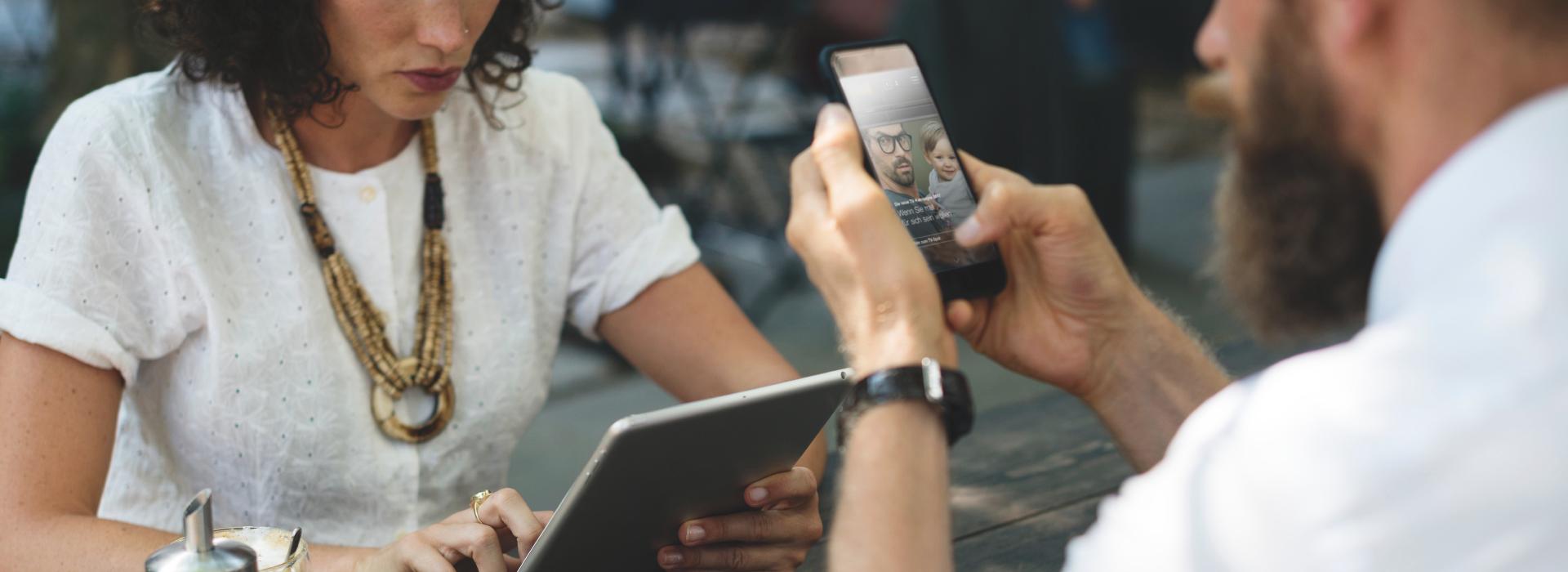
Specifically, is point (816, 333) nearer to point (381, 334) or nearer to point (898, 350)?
point (381, 334)

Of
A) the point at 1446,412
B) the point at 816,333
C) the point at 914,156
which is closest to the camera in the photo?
the point at 1446,412

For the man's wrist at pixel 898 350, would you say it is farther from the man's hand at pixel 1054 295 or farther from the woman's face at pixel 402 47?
the woman's face at pixel 402 47

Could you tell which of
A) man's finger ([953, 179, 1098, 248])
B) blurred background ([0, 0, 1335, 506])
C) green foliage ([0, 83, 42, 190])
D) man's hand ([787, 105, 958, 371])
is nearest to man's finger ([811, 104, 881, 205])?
man's hand ([787, 105, 958, 371])

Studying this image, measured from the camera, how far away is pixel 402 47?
5.24ft

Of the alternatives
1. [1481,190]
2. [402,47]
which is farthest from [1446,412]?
[402,47]

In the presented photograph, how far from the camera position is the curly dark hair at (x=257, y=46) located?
1.62m

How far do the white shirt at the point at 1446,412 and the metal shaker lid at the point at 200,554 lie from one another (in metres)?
0.66

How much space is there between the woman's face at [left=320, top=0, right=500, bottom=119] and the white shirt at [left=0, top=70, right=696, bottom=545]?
0.15m

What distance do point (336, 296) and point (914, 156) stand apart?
2.51 feet

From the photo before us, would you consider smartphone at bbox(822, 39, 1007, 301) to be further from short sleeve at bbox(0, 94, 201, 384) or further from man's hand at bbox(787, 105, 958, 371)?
short sleeve at bbox(0, 94, 201, 384)

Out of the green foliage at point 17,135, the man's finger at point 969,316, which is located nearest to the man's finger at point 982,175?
the man's finger at point 969,316

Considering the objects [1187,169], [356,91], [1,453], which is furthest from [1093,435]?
[1187,169]

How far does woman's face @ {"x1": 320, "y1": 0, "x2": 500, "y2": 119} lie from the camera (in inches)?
62.5

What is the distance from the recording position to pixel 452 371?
69.7 inches
